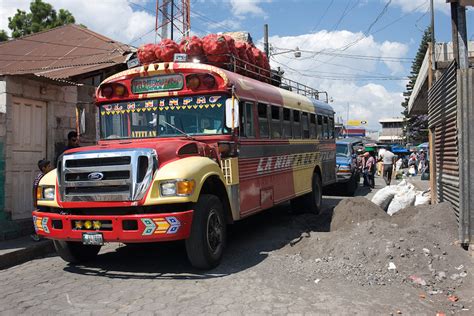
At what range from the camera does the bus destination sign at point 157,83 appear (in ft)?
21.6

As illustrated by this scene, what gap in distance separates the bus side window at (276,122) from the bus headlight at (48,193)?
400 centimetres

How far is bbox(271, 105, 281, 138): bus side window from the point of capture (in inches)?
327

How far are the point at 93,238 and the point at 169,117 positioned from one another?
213cm

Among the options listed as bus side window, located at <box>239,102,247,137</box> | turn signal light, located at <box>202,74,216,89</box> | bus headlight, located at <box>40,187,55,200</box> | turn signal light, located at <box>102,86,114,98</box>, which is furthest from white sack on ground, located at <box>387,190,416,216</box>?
bus headlight, located at <box>40,187,55,200</box>

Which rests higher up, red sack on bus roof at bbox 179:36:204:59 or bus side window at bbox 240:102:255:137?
red sack on bus roof at bbox 179:36:204:59

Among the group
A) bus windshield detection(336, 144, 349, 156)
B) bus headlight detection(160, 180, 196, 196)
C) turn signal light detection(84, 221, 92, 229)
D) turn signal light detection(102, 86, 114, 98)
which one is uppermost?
turn signal light detection(102, 86, 114, 98)

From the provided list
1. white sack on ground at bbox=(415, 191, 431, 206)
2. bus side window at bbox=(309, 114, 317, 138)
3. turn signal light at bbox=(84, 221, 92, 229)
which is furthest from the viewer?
bus side window at bbox=(309, 114, 317, 138)

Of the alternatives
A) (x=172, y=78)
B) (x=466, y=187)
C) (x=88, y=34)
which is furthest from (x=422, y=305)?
(x=88, y=34)

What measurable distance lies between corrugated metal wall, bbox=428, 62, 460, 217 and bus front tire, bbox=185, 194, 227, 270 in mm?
3502

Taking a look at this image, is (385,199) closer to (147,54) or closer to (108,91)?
(147,54)

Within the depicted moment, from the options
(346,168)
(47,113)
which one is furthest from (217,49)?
(346,168)

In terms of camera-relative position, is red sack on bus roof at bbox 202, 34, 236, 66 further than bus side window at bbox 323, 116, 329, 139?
No

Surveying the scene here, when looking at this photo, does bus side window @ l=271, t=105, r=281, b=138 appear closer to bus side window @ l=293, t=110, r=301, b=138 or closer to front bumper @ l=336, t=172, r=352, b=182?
bus side window @ l=293, t=110, r=301, b=138

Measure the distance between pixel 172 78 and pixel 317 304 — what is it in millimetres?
3775
